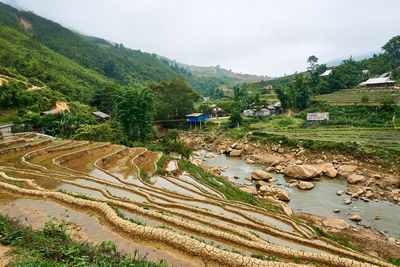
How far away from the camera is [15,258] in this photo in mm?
5070

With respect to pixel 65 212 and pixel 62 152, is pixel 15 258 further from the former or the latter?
pixel 62 152

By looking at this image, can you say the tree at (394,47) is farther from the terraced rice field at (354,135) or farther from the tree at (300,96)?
the terraced rice field at (354,135)

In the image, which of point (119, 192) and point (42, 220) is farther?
point (119, 192)

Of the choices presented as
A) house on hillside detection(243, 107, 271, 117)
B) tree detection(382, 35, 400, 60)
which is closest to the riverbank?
house on hillside detection(243, 107, 271, 117)

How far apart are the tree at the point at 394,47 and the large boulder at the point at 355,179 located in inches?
2952

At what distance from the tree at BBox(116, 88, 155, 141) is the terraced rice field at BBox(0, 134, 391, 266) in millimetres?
17786

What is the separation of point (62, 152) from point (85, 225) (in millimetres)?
16743

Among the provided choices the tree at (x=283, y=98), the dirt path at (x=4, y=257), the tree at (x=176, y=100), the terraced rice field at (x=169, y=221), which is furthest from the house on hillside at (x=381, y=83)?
the dirt path at (x=4, y=257)

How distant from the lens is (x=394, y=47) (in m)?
68.8

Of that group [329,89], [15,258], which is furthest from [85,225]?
[329,89]

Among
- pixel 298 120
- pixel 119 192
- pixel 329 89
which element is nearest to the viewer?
pixel 119 192

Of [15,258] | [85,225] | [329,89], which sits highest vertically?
[329,89]

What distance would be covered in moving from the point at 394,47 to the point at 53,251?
4070 inches

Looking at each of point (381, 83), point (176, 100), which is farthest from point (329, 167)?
point (381, 83)
